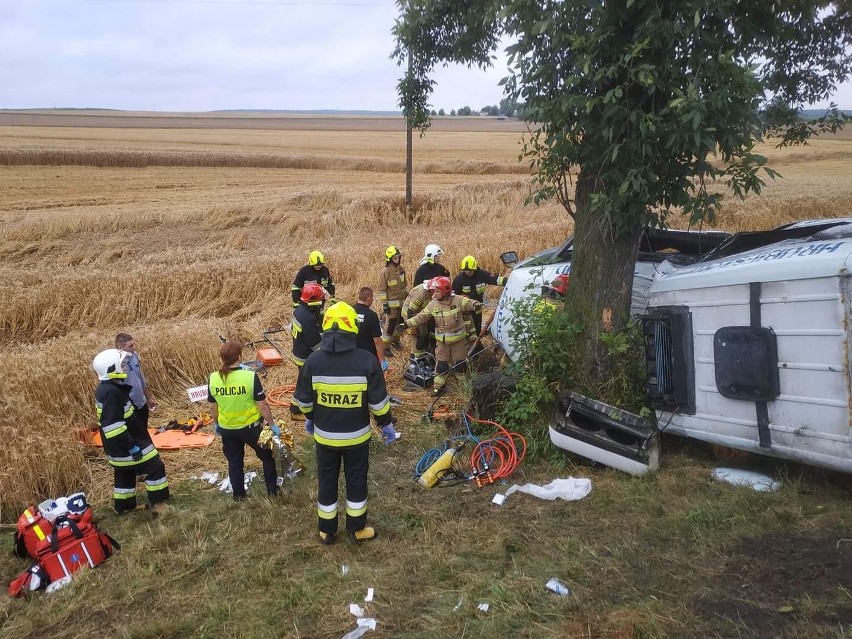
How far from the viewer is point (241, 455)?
558 cm

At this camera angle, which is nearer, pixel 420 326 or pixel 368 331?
pixel 368 331

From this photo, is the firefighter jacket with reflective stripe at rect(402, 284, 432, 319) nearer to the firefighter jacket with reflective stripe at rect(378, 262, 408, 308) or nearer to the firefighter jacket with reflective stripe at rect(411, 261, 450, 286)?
the firefighter jacket with reflective stripe at rect(411, 261, 450, 286)

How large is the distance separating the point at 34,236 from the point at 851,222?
17909mm

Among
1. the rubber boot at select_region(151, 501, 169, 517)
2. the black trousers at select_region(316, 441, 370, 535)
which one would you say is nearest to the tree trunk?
the black trousers at select_region(316, 441, 370, 535)

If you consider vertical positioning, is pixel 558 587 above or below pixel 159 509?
above

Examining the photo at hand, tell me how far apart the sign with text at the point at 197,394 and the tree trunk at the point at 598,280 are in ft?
14.3

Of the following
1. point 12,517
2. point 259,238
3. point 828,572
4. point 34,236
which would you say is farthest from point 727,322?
point 34,236

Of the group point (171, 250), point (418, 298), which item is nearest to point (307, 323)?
point (418, 298)

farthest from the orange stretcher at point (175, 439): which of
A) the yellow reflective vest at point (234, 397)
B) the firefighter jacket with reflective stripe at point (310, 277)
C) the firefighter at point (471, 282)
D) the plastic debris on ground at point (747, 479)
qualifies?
the plastic debris on ground at point (747, 479)

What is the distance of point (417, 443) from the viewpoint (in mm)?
6457

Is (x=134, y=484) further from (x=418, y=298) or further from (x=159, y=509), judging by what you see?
(x=418, y=298)

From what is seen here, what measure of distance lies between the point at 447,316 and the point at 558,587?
162 inches

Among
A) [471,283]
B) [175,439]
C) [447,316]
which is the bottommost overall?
[175,439]

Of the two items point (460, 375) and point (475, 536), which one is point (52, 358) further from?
point (475, 536)
